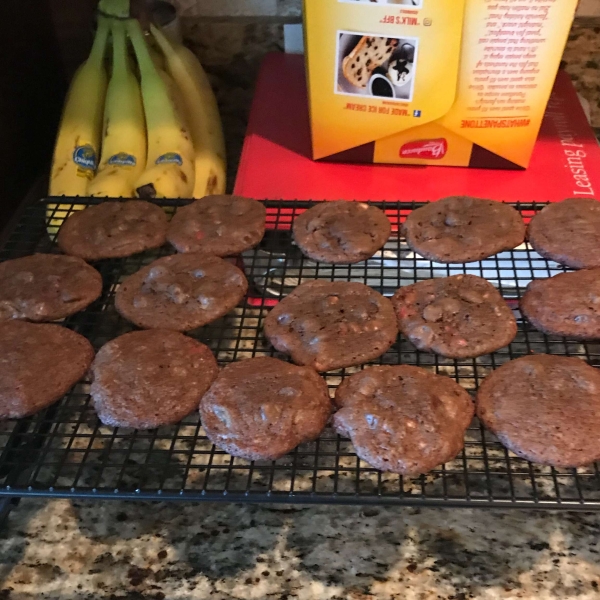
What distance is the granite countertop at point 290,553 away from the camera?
72cm

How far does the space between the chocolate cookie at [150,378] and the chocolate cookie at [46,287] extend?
0.12 meters

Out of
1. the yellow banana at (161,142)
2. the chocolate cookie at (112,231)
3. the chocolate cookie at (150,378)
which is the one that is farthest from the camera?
the yellow banana at (161,142)

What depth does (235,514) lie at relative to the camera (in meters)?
0.81

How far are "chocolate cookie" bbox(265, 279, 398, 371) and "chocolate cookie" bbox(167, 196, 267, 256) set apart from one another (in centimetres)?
15

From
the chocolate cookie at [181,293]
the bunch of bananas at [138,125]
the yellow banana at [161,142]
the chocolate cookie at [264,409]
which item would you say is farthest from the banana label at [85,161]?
the chocolate cookie at [264,409]

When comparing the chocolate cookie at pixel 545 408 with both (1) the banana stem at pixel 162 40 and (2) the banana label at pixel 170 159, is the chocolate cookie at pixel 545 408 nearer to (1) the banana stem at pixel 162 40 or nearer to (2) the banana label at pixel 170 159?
(2) the banana label at pixel 170 159

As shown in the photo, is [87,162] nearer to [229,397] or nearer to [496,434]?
[229,397]

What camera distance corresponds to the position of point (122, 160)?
3.89ft

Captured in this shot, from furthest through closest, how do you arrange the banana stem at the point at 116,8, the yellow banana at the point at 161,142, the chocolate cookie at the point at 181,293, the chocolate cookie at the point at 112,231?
the banana stem at the point at 116,8, the yellow banana at the point at 161,142, the chocolate cookie at the point at 112,231, the chocolate cookie at the point at 181,293

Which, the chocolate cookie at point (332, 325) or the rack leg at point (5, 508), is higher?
the chocolate cookie at point (332, 325)

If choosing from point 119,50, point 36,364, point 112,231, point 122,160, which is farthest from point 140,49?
point 36,364

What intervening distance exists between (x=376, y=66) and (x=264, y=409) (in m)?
0.64

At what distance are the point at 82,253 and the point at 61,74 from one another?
680 millimetres

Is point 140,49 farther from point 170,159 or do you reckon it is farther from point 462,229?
point 462,229
